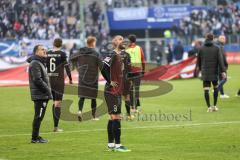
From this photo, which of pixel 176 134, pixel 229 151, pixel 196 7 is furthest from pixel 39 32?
pixel 229 151

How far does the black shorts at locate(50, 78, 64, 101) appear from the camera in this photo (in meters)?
17.0

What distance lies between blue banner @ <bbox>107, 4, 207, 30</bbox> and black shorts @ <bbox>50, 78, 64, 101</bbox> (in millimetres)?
37174

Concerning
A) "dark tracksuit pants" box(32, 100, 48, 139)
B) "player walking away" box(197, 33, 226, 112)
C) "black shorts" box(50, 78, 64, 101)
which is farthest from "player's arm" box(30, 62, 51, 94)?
"player walking away" box(197, 33, 226, 112)

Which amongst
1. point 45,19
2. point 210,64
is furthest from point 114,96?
point 45,19

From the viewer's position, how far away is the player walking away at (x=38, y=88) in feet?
47.8

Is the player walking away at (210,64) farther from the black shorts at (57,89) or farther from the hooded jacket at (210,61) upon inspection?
the black shorts at (57,89)

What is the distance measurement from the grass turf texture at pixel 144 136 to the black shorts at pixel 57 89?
0.83 m

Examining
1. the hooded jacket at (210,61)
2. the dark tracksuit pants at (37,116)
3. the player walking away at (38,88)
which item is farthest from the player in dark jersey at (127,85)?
the dark tracksuit pants at (37,116)

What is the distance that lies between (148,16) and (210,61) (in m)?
34.5

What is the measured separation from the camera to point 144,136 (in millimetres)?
15344

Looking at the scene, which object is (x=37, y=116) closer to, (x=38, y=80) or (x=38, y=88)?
(x=38, y=88)

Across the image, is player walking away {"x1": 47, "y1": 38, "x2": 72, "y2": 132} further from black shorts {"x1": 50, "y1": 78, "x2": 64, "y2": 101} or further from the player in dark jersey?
the player in dark jersey

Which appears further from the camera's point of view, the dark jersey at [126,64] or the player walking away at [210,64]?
the player walking away at [210,64]

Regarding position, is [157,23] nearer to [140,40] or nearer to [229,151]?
[140,40]
